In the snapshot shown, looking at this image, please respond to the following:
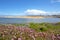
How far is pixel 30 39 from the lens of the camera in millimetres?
5977

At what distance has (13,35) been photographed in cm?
592

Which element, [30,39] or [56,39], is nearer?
[30,39]

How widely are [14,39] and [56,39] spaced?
162 cm

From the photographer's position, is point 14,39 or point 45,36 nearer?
point 14,39

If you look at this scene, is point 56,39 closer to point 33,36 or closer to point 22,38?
point 33,36

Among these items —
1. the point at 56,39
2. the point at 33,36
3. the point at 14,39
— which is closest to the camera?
the point at 14,39

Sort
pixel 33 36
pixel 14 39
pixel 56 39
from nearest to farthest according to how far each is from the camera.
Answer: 1. pixel 14 39
2. pixel 33 36
3. pixel 56 39

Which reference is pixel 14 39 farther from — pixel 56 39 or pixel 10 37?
pixel 56 39

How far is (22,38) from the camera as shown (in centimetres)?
586

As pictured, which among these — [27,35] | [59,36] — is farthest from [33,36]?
[59,36]

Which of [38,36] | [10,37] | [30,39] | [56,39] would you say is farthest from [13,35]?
[56,39]

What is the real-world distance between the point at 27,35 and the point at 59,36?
4.17 ft

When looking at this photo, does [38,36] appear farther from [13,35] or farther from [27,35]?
[13,35]

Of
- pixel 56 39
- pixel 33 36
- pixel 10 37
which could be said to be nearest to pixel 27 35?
pixel 33 36
